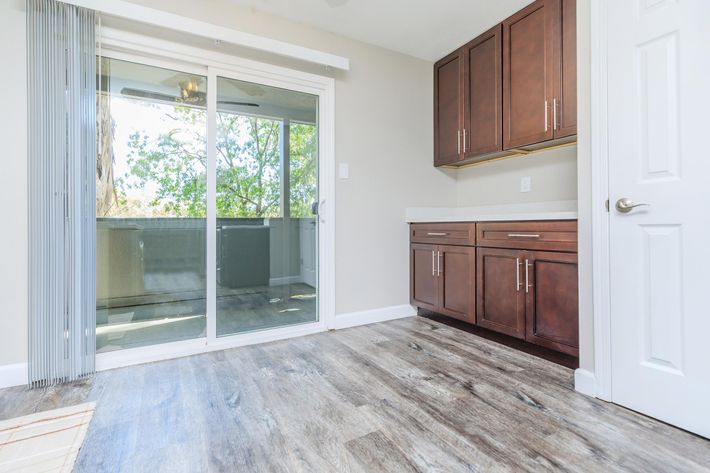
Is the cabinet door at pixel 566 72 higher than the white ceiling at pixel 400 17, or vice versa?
the white ceiling at pixel 400 17

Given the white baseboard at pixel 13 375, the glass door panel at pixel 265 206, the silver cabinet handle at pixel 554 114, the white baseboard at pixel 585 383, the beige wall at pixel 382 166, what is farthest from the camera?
the beige wall at pixel 382 166

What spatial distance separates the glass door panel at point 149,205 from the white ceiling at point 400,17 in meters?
0.90

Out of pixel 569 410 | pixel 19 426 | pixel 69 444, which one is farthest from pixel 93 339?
pixel 569 410

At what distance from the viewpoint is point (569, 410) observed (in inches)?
62.3

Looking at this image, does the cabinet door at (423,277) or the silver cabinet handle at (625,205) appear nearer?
the silver cabinet handle at (625,205)

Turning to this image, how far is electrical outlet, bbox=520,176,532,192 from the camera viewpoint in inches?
113

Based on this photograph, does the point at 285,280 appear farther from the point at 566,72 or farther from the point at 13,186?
the point at 566,72

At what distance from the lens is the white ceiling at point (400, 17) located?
8.07 ft

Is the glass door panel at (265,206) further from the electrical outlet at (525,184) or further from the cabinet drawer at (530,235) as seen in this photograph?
the electrical outlet at (525,184)

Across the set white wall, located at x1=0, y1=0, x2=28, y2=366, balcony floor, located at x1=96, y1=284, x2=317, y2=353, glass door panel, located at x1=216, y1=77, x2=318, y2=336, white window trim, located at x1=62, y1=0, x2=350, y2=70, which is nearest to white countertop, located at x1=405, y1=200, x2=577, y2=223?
glass door panel, located at x1=216, y1=77, x2=318, y2=336

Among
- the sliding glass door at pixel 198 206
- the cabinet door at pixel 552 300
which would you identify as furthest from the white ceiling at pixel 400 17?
the cabinet door at pixel 552 300

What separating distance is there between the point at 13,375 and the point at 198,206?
1.33 meters

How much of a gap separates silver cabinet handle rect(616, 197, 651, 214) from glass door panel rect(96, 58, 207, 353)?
2.41 metres

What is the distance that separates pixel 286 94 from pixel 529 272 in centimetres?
219
